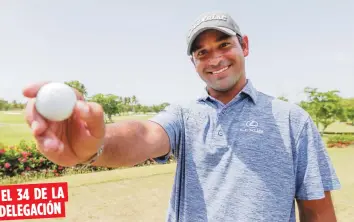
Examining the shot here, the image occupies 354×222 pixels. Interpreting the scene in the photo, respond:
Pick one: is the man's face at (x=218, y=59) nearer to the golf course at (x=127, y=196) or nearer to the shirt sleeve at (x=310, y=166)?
the shirt sleeve at (x=310, y=166)

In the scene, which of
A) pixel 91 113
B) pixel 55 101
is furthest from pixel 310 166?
pixel 55 101

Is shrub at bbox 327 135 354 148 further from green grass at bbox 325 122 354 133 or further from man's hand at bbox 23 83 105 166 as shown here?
man's hand at bbox 23 83 105 166

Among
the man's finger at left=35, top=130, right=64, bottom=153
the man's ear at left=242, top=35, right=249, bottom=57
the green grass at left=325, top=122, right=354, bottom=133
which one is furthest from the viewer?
the green grass at left=325, top=122, right=354, bottom=133

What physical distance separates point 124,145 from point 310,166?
1089 millimetres

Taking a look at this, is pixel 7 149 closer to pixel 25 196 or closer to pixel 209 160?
pixel 25 196

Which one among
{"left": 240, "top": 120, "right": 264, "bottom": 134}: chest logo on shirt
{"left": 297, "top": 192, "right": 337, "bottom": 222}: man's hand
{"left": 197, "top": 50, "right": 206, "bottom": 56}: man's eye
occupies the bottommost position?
{"left": 297, "top": 192, "right": 337, "bottom": 222}: man's hand

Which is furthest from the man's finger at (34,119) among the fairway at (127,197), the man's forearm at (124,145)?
the fairway at (127,197)

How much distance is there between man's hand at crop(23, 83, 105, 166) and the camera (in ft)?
3.69

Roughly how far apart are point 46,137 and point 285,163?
1311 mm

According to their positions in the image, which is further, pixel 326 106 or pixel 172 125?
pixel 326 106

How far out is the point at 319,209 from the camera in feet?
6.25

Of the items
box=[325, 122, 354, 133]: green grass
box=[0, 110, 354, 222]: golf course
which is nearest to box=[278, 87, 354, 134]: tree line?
box=[325, 122, 354, 133]: green grass

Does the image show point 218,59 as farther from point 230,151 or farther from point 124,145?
point 124,145

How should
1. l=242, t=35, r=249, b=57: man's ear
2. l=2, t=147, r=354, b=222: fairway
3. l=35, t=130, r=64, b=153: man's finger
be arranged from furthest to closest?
l=2, t=147, r=354, b=222: fairway
l=242, t=35, r=249, b=57: man's ear
l=35, t=130, r=64, b=153: man's finger
